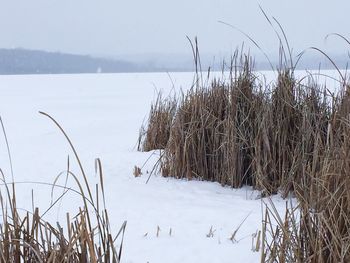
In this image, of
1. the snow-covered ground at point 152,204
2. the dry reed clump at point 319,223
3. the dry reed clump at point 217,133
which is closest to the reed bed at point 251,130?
the dry reed clump at point 217,133

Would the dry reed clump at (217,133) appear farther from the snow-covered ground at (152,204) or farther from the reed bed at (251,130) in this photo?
the snow-covered ground at (152,204)

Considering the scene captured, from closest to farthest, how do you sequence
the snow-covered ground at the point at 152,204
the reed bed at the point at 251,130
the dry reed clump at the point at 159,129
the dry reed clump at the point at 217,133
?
the snow-covered ground at the point at 152,204
the reed bed at the point at 251,130
the dry reed clump at the point at 217,133
the dry reed clump at the point at 159,129

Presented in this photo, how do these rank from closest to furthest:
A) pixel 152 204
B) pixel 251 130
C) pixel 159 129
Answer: pixel 152 204
pixel 251 130
pixel 159 129

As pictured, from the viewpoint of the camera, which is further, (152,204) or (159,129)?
(159,129)

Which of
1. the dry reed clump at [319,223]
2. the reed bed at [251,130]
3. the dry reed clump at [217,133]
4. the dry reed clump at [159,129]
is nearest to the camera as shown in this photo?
the dry reed clump at [319,223]

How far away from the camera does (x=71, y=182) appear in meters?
3.42

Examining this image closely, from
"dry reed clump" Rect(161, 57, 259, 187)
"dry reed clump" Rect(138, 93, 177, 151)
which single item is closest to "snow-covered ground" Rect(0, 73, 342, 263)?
"dry reed clump" Rect(161, 57, 259, 187)

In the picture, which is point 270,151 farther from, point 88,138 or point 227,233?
point 88,138

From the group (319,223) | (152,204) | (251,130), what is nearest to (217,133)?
(251,130)

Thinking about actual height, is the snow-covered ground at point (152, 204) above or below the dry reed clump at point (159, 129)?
below

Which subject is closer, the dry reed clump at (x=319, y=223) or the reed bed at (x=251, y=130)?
the dry reed clump at (x=319, y=223)

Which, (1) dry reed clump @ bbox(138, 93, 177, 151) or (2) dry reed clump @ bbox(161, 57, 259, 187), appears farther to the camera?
(1) dry reed clump @ bbox(138, 93, 177, 151)

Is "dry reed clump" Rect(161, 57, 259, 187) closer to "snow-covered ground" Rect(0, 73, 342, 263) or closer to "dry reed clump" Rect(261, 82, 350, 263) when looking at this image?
"snow-covered ground" Rect(0, 73, 342, 263)

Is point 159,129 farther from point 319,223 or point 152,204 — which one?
point 319,223
